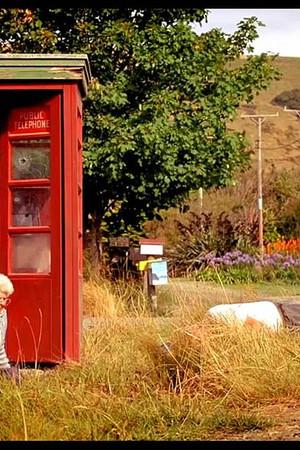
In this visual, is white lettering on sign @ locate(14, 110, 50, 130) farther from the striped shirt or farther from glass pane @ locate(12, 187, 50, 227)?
the striped shirt

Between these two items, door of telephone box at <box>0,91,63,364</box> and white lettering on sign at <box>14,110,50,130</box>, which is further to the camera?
white lettering on sign at <box>14,110,50,130</box>

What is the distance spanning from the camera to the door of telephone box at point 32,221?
8.49 m

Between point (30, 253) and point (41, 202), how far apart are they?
0.46m

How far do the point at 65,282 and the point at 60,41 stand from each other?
840 centimetres

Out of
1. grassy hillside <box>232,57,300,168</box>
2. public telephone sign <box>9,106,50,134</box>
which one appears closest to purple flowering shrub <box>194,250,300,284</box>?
public telephone sign <box>9,106,50,134</box>

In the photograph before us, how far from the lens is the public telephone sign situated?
8.64 metres

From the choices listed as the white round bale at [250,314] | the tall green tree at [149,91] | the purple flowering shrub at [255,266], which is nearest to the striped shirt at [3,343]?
the white round bale at [250,314]

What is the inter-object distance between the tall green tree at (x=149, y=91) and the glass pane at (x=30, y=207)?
614cm

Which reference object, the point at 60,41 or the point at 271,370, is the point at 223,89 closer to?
the point at 60,41

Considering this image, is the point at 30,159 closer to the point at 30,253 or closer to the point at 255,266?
the point at 30,253

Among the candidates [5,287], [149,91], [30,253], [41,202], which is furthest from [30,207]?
[149,91]

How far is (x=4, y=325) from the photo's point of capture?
793cm

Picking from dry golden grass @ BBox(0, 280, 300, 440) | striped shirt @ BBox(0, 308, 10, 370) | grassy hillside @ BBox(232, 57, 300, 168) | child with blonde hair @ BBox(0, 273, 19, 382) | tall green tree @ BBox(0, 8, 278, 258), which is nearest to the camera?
dry golden grass @ BBox(0, 280, 300, 440)

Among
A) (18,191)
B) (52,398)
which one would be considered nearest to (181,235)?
(18,191)
